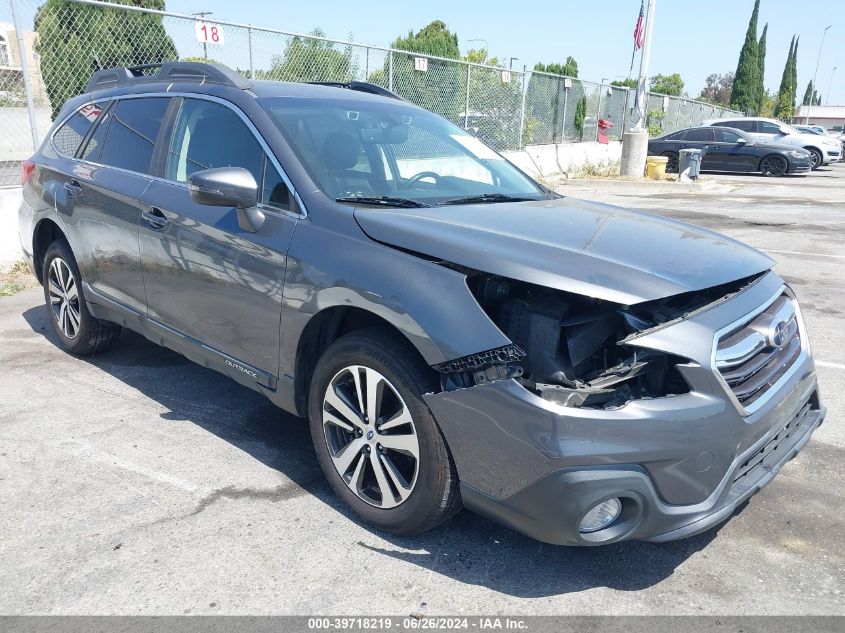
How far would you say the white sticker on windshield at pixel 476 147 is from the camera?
14.3 ft

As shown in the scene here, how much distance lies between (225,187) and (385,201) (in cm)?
71

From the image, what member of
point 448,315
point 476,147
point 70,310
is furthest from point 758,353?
point 70,310

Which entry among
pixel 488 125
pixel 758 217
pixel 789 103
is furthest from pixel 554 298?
pixel 789 103

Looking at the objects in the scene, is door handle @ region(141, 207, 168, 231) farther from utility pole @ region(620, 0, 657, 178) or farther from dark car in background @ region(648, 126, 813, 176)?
dark car in background @ region(648, 126, 813, 176)

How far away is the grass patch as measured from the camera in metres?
7.19

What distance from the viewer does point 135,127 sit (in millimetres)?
4426

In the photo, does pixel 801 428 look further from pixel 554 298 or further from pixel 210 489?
pixel 210 489

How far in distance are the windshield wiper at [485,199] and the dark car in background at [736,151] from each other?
21559mm

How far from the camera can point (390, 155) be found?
12.8 feet

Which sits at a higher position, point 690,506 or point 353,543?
point 690,506

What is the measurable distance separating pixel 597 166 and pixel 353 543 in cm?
2179

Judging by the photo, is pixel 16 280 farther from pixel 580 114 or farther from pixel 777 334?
pixel 580 114

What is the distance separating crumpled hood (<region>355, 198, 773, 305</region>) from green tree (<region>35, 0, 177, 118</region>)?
804 cm

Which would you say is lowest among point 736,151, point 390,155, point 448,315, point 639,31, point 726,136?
point 736,151
